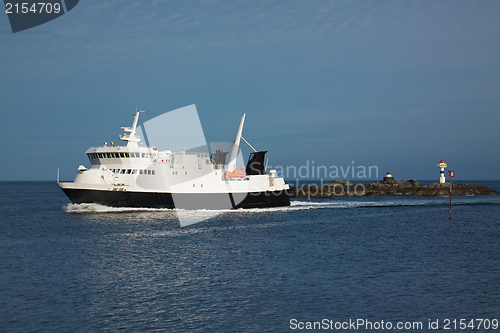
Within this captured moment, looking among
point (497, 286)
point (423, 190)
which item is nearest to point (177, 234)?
point (497, 286)

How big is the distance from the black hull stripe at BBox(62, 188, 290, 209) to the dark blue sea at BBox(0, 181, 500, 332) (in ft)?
19.0

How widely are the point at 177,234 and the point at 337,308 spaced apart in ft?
60.2

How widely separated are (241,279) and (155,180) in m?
25.1

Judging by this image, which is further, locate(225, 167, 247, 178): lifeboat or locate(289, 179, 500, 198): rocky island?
locate(289, 179, 500, 198): rocky island

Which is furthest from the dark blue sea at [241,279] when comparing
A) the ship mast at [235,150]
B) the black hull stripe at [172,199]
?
the ship mast at [235,150]

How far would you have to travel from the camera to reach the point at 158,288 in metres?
16.7

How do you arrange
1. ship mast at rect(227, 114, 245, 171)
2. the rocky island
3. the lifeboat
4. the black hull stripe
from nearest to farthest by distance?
the black hull stripe < the lifeboat < ship mast at rect(227, 114, 245, 171) < the rocky island

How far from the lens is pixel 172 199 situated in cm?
4219

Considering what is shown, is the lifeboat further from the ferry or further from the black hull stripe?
the black hull stripe

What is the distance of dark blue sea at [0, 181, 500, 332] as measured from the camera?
13.3 metres

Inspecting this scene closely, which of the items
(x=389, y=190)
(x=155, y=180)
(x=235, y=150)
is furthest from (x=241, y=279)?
(x=389, y=190)

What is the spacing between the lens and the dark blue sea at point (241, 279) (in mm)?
13328

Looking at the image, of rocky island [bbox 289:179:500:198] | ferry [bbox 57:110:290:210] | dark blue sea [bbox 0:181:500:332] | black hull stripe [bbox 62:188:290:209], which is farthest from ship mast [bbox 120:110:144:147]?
rocky island [bbox 289:179:500:198]

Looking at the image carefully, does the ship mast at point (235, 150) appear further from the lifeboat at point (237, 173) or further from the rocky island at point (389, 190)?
the rocky island at point (389, 190)
